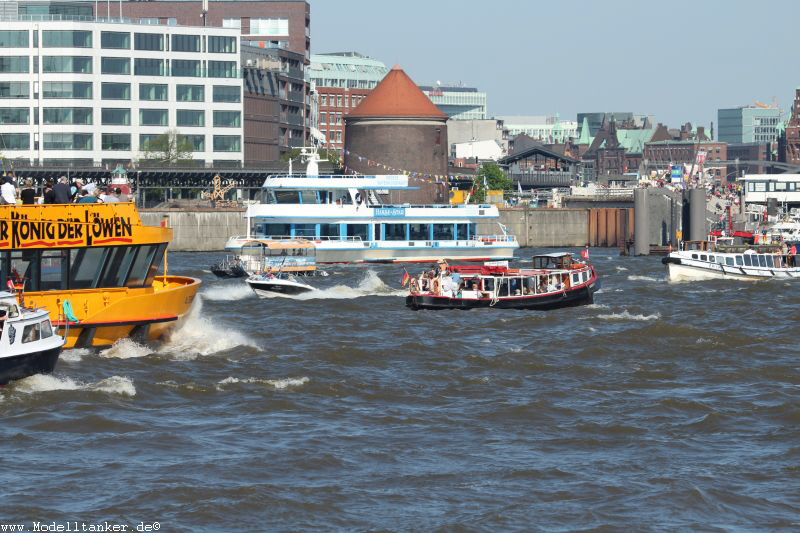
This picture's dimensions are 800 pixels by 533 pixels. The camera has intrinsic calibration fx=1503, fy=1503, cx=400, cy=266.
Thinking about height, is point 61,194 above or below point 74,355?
above

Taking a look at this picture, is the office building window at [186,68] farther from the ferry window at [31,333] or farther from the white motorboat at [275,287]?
the ferry window at [31,333]

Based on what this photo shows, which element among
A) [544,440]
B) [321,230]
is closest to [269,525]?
[544,440]

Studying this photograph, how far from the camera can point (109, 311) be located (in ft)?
139

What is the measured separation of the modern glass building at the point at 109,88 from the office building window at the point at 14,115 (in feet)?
0.32

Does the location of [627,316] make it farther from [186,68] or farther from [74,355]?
[186,68]

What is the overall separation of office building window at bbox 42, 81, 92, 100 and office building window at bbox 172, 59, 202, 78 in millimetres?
9651

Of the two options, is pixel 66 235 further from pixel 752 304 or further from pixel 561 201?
pixel 561 201

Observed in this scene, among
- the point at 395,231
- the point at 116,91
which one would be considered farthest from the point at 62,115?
the point at 395,231

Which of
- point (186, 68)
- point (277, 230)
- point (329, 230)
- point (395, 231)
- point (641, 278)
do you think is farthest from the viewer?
point (186, 68)

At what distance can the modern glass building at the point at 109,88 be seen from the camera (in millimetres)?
146250

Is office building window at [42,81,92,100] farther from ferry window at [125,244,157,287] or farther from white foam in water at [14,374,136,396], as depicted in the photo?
white foam in water at [14,374,136,396]

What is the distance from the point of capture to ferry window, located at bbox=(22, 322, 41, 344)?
116 feet

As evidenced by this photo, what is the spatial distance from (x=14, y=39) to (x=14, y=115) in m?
7.36

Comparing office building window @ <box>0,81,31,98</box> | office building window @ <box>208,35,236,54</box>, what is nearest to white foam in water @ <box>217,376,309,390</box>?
office building window @ <box>0,81,31,98</box>
